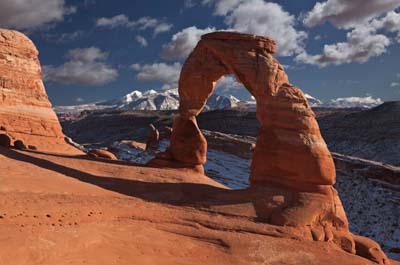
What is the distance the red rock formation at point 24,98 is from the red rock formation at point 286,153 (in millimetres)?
11579

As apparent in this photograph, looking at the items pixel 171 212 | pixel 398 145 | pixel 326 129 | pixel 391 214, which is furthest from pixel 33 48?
pixel 326 129

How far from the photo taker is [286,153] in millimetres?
13047

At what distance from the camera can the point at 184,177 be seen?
15.3m

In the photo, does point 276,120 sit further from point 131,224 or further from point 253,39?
point 131,224

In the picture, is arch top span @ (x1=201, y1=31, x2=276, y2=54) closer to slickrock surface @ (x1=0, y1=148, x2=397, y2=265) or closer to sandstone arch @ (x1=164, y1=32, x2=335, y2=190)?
sandstone arch @ (x1=164, y1=32, x2=335, y2=190)

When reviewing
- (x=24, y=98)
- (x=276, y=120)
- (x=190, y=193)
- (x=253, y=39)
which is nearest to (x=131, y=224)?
(x=190, y=193)

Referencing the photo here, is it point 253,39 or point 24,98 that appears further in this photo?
point 24,98

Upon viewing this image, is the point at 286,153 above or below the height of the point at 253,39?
below

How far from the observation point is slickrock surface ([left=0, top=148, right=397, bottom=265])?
7855 mm

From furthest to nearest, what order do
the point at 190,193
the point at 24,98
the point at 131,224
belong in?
1. the point at 24,98
2. the point at 190,193
3. the point at 131,224

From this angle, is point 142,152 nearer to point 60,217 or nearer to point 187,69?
point 187,69

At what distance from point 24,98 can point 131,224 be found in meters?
14.7

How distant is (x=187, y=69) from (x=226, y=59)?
9.61ft

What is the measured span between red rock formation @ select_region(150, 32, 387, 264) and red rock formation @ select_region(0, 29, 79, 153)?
38.0 feet
